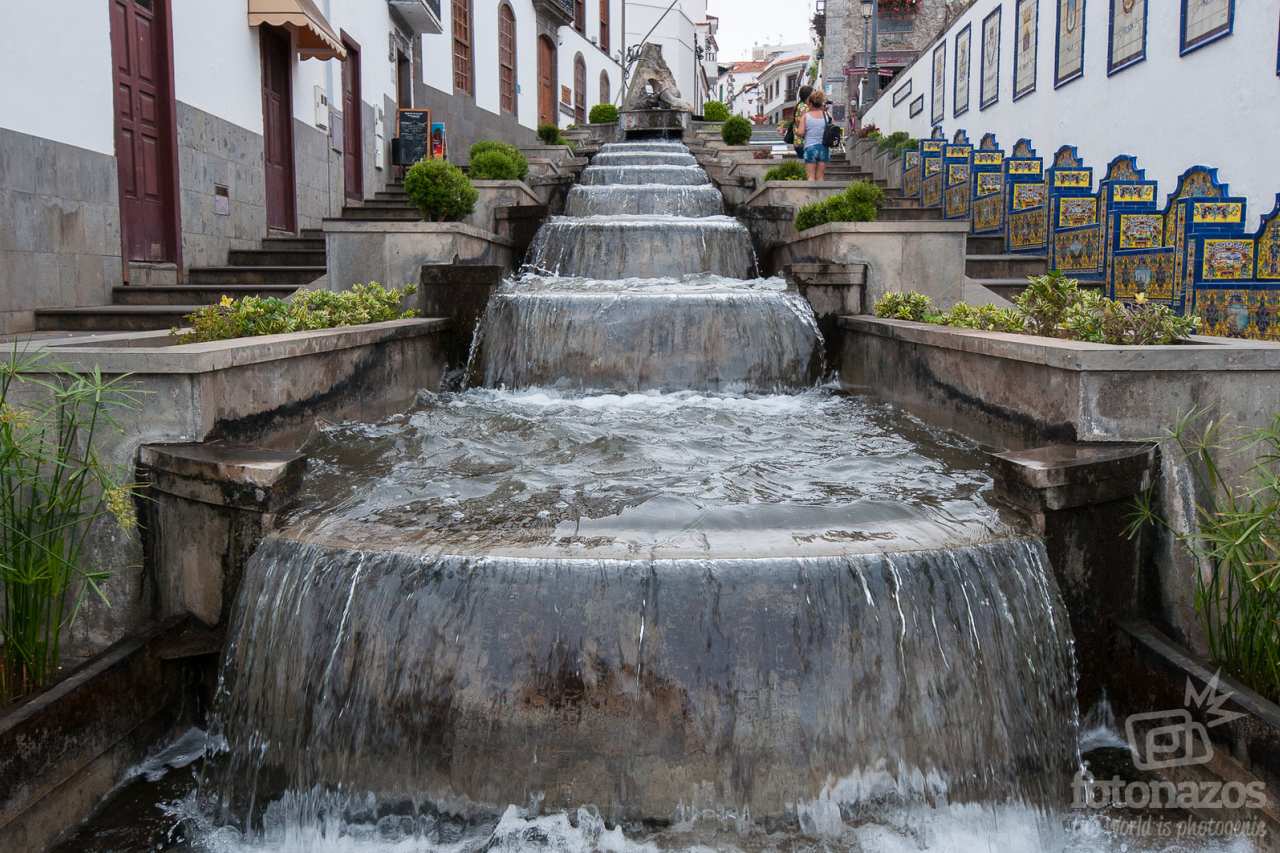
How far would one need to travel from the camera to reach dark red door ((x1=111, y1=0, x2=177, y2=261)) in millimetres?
9383

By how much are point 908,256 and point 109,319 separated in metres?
6.41

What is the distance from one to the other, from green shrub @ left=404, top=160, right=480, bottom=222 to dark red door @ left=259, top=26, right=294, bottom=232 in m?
4.01

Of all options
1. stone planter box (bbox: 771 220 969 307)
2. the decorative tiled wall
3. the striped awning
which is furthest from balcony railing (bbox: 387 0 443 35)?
stone planter box (bbox: 771 220 969 307)

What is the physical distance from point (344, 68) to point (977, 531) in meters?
14.0

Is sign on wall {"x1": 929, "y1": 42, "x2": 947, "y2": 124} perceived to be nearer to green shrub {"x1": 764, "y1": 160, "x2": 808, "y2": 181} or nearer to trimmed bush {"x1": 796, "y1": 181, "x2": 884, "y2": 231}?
green shrub {"x1": 764, "y1": 160, "x2": 808, "y2": 181}

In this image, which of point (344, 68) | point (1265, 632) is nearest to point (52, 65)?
point (344, 68)

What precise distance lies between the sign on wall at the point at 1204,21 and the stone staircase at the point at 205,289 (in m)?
8.36

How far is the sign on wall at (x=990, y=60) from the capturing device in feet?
52.7

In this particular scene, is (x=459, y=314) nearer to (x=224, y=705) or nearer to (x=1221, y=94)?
(x=224, y=705)

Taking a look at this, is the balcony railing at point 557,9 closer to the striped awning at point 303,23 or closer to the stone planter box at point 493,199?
the striped awning at point 303,23

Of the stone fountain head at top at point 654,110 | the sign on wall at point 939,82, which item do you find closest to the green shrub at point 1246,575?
the sign on wall at point 939,82

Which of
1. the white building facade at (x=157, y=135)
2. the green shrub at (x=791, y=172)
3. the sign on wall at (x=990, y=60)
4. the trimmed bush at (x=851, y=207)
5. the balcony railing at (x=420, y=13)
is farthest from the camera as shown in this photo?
the balcony railing at (x=420, y=13)

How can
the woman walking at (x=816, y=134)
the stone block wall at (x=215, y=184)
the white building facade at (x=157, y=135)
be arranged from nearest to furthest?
the white building facade at (x=157, y=135) < the stone block wall at (x=215, y=184) < the woman walking at (x=816, y=134)

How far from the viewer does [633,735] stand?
337 cm
